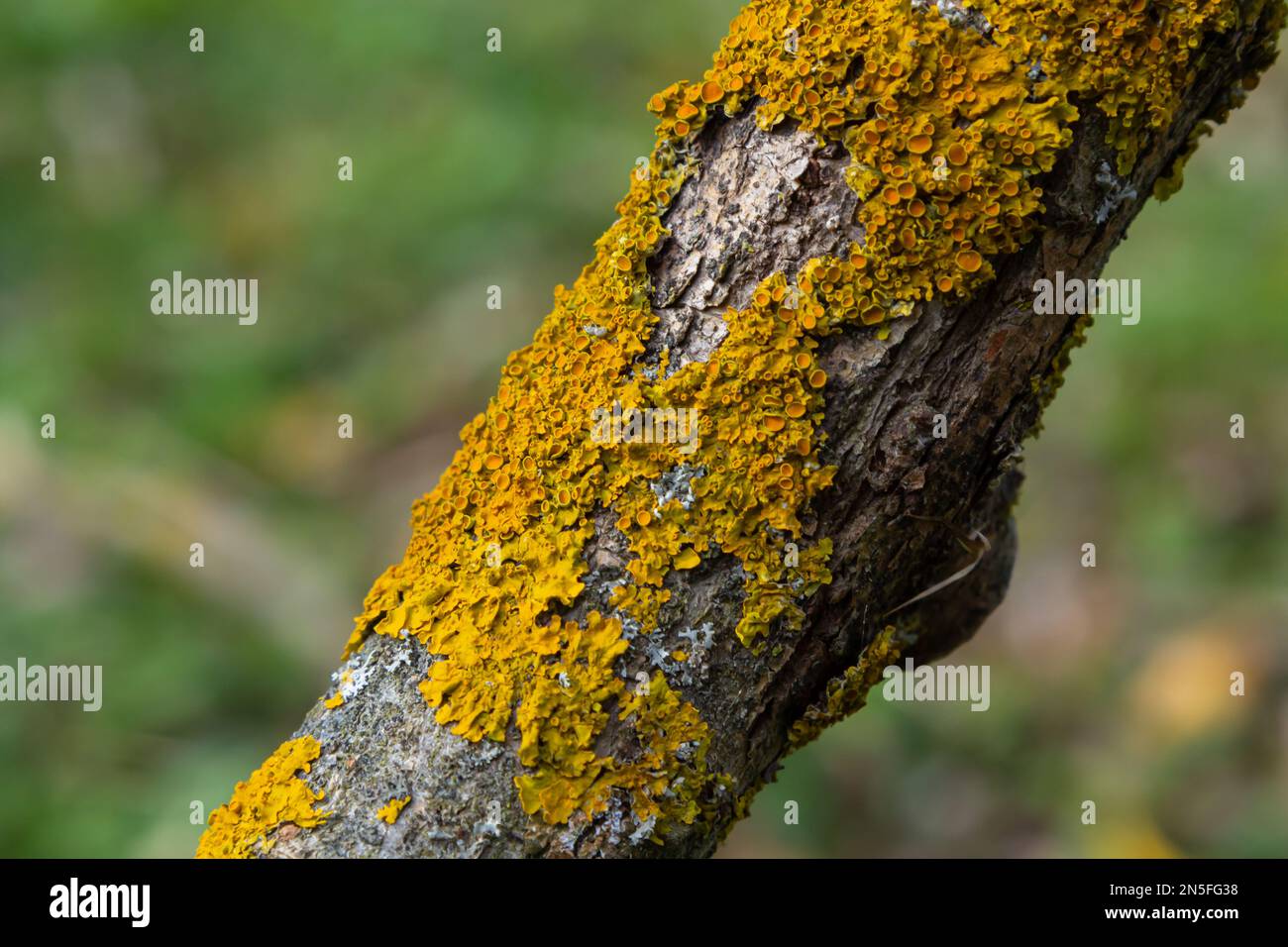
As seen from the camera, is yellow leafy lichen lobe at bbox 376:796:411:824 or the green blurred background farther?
the green blurred background

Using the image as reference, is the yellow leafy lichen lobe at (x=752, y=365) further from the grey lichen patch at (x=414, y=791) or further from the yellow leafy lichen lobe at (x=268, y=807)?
the yellow leafy lichen lobe at (x=268, y=807)

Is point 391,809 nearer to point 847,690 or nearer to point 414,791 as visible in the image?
point 414,791

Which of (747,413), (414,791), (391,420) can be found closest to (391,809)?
(414,791)

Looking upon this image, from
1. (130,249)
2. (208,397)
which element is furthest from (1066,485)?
(130,249)

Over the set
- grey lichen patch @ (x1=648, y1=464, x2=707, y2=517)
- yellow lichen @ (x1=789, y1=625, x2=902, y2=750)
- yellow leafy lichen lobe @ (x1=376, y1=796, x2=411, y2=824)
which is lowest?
yellow leafy lichen lobe @ (x1=376, y1=796, x2=411, y2=824)

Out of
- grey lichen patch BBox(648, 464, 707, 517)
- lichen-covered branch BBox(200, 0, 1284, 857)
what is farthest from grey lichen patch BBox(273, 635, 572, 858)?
grey lichen patch BBox(648, 464, 707, 517)

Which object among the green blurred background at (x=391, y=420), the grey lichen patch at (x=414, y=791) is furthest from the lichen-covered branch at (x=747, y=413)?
the green blurred background at (x=391, y=420)

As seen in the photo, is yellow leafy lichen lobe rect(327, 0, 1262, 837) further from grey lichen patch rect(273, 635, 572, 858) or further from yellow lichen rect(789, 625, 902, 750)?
yellow lichen rect(789, 625, 902, 750)

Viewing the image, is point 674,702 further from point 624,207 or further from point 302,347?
point 302,347
